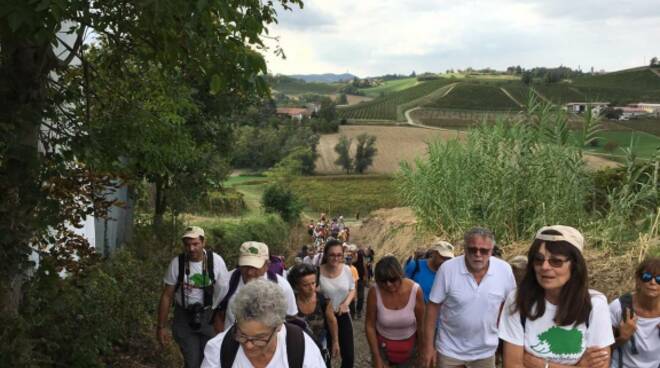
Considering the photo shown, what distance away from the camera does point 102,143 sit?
412 centimetres

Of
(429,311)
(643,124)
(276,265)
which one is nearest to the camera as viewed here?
(429,311)

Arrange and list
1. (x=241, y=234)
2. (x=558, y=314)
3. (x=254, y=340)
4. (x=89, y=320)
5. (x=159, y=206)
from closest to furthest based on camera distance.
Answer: (x=254, y=340)
(x=558, y=314)
(x=89, y=320)
(x=159, y=206)
(x=241, y=234)

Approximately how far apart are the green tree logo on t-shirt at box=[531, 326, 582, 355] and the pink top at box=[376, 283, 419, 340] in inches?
61.0

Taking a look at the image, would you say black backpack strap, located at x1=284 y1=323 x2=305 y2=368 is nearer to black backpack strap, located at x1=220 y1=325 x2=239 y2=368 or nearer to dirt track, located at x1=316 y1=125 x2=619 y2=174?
black backpack strap, located at x1=220 y1=325 x2=239 y2=368

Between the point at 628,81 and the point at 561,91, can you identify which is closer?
the point at 561,91

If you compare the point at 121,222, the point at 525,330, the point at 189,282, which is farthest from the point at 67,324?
the point at 121,222

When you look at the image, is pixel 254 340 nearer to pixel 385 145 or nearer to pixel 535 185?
pixel 535 185

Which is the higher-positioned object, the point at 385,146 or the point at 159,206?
the point at 159,206

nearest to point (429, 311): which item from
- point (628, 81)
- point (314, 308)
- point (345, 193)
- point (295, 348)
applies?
point (314, 308)

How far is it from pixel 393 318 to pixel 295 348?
1.89 m

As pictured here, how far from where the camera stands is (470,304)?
3713 millimetres

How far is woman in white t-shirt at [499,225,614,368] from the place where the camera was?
263 cm

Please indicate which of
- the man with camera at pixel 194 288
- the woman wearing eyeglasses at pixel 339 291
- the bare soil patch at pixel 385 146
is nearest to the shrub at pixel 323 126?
the bare soil patch at pixel 385 146

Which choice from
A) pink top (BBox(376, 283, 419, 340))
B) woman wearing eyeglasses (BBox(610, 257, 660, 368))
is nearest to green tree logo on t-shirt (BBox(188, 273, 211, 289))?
pink top (BBox(376, 283, 419, 340))
